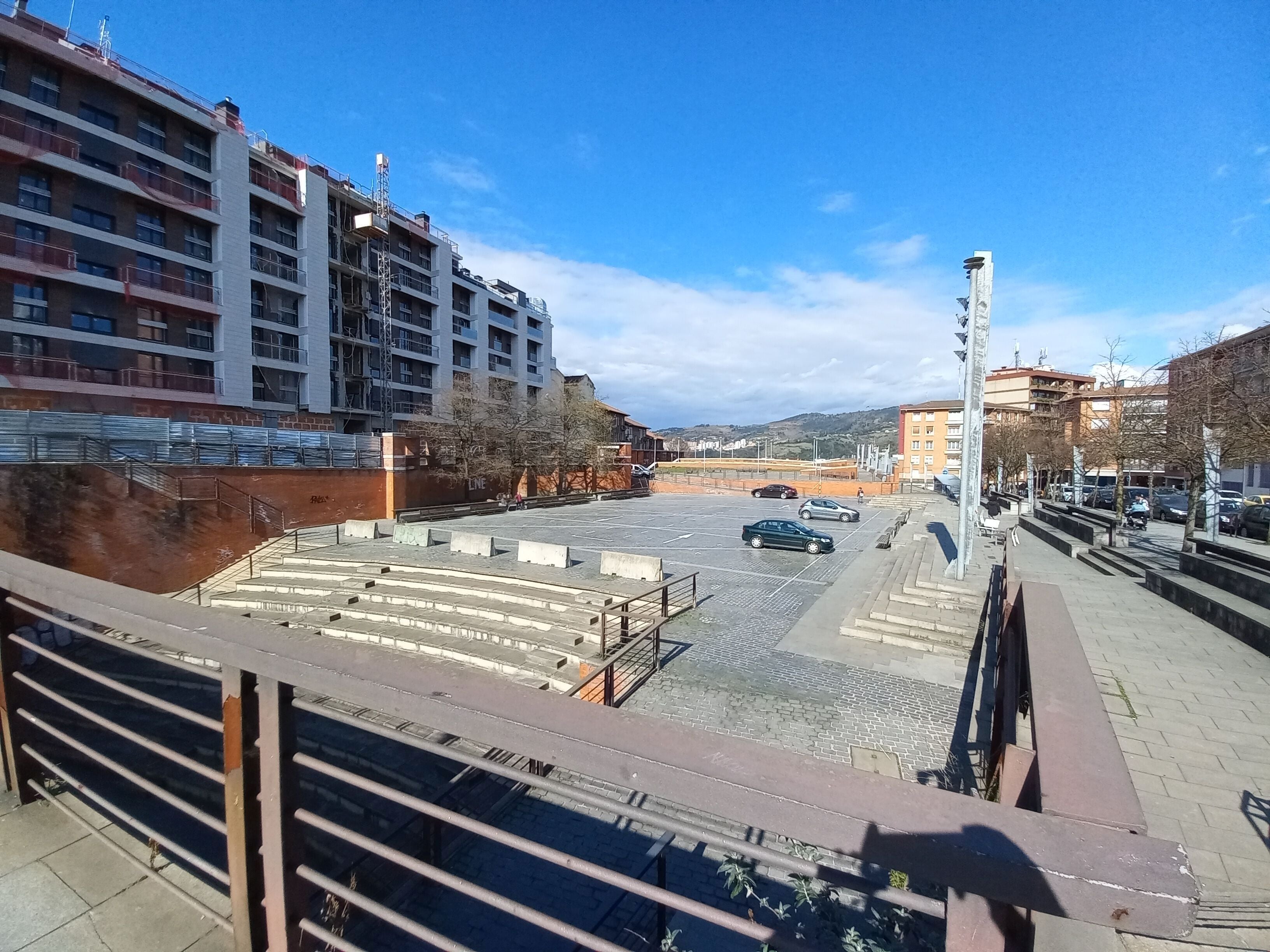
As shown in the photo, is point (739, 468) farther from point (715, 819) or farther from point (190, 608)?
point (190, 608)

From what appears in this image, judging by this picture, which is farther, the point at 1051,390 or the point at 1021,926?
the point at 1051,390

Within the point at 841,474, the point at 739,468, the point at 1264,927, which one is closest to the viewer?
the point at 1264,927

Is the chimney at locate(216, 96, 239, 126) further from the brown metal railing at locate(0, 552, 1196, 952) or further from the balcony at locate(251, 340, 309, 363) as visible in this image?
the brown metal railing at locate(0, 552, 1196, 952)

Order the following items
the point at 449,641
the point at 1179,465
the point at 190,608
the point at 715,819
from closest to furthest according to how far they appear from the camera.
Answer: the point at 190,608, the point at 715,819, the point at 449,641, the point at 1179,465

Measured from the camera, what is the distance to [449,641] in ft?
36.9

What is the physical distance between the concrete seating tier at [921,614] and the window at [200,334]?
32.7 metres

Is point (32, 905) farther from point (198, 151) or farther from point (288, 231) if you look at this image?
point (288, 231)

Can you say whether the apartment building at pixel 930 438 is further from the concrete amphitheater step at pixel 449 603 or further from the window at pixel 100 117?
the window at pixel 100 117

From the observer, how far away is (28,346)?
23.8 m

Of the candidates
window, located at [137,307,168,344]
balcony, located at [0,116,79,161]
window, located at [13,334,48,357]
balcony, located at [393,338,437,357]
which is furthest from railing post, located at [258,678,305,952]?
balcony, located at [393,338,437,357]

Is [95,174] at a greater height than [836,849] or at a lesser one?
greater

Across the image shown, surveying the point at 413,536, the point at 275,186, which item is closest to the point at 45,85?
the point at 275,186

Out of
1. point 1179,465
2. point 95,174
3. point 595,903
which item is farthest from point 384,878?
point 95,174

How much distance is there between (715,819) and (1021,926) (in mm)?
6608
